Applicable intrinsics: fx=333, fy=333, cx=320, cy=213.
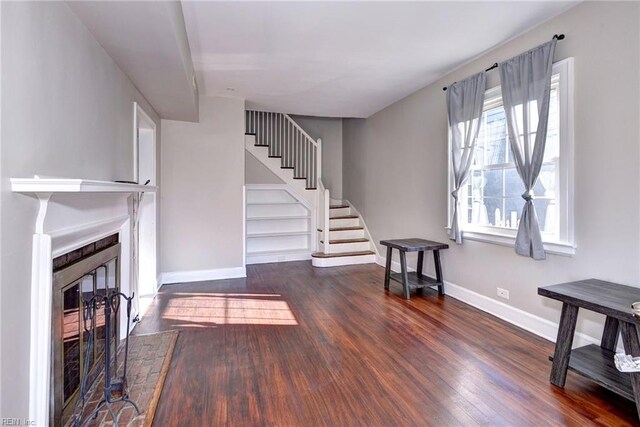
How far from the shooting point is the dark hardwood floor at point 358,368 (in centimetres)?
184

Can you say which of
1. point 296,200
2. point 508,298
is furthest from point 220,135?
point 508,298

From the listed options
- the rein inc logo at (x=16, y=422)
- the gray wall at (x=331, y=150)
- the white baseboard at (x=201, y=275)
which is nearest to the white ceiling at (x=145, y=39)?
the rein inc logo at (x=16, y=422)

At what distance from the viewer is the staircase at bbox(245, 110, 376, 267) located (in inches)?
231

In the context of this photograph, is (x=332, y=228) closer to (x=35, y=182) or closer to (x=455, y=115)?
(x=455, y=115)

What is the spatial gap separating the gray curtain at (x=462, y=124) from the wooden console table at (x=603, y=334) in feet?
5.16

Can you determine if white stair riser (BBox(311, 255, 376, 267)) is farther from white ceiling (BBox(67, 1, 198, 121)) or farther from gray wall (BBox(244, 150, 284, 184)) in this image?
white ceiling (BBox(67, 1, 198, 121))

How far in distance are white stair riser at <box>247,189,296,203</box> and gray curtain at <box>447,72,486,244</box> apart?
3.26m

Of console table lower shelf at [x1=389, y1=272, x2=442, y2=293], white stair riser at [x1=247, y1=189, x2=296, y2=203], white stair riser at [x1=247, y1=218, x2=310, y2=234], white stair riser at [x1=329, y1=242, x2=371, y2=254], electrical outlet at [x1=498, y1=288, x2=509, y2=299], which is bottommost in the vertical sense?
console table lower shelf at [x1=389, y1=272, x2=442, y2=293]

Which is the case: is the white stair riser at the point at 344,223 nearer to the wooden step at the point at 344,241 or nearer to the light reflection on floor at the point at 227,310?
the wooden step at the point at 344,241

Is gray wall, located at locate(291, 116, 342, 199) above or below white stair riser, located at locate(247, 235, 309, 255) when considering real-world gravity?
above

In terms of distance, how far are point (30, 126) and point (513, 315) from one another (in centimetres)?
Result: 368

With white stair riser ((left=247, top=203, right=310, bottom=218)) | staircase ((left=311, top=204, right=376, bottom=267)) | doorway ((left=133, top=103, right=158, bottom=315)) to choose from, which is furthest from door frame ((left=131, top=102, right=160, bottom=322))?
staircase ((left=311, top=204, right=376, bottom=267))

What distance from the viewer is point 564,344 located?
2.06 meters

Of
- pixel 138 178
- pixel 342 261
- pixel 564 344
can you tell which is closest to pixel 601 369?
pixel 564 344
